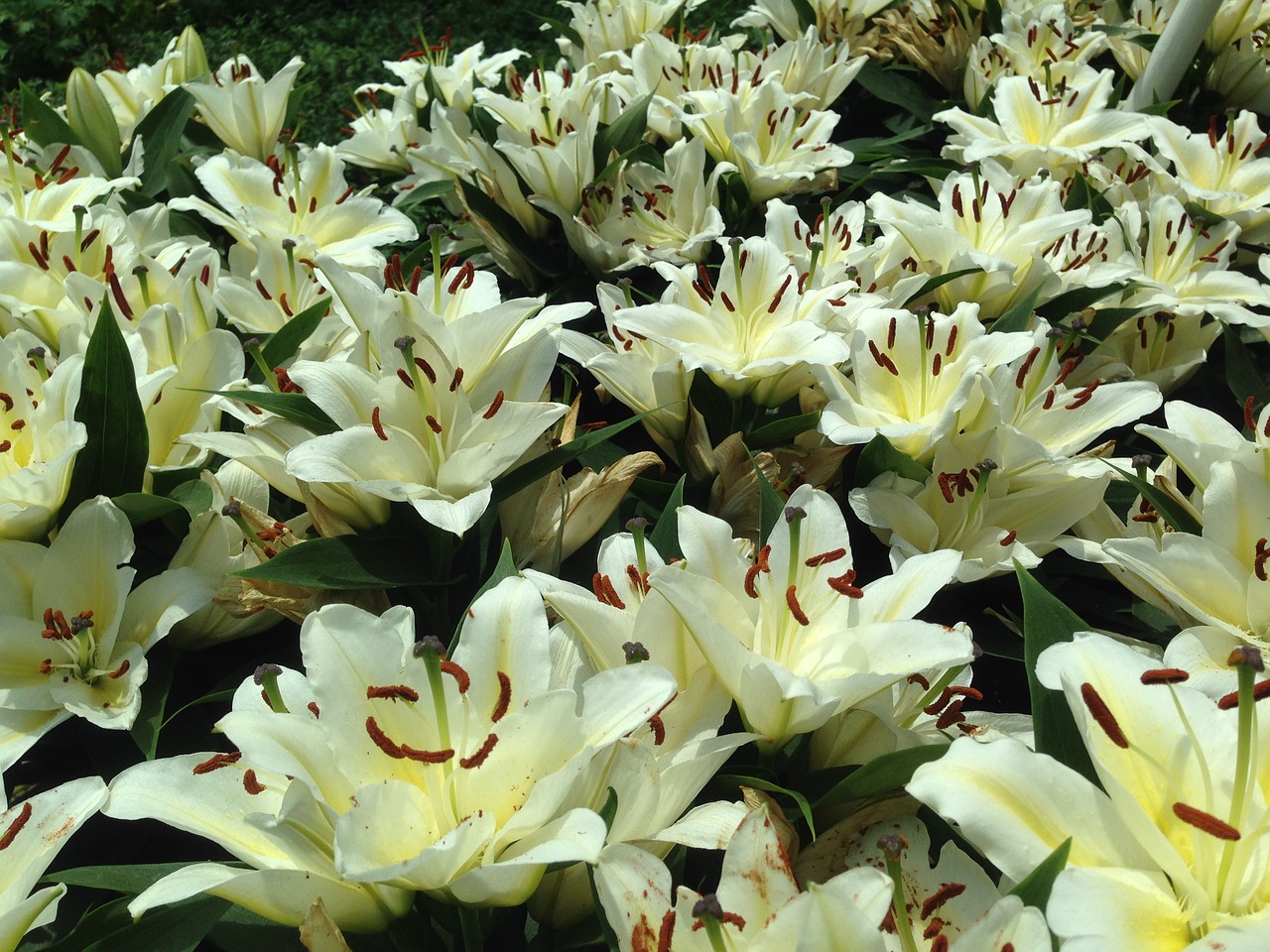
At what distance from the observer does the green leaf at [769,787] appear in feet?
2.35

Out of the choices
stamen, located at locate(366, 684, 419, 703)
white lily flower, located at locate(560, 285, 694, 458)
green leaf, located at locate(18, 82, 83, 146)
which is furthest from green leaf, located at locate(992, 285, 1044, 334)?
green leaf, located at locate(18, 82, 83, 146)

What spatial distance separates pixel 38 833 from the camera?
0.71 m

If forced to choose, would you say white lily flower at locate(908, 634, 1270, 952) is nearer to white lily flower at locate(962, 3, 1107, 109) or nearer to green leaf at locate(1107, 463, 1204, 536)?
green leaf at locate(1107, 463, 1204, 536)

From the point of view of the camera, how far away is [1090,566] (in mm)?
1095

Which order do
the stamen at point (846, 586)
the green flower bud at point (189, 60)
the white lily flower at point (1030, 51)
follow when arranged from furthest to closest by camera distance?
the green flower bud at point (189, 60), the white lily flower at point (1030, 51), the stamen at point (846, 586)

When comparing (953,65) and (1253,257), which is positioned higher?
(953,65)

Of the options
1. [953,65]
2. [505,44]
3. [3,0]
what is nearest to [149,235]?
[953,65]

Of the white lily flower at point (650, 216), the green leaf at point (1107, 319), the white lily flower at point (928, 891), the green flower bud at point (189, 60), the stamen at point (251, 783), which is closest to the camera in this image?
the white lily flower at point (928, 891)

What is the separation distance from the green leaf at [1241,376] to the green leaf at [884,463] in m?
0.61

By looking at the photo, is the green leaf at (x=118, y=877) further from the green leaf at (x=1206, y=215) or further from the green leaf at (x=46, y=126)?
the green leaf at (x=1206, y=215)

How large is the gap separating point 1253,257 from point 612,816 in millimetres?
1494

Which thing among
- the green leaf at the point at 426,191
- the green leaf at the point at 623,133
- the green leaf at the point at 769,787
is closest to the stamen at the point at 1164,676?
the green leaf at the point at 769,787

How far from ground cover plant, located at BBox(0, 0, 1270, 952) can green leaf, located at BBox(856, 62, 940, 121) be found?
1.24 feet

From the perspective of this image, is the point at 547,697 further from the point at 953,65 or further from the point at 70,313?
the point at 953,65
